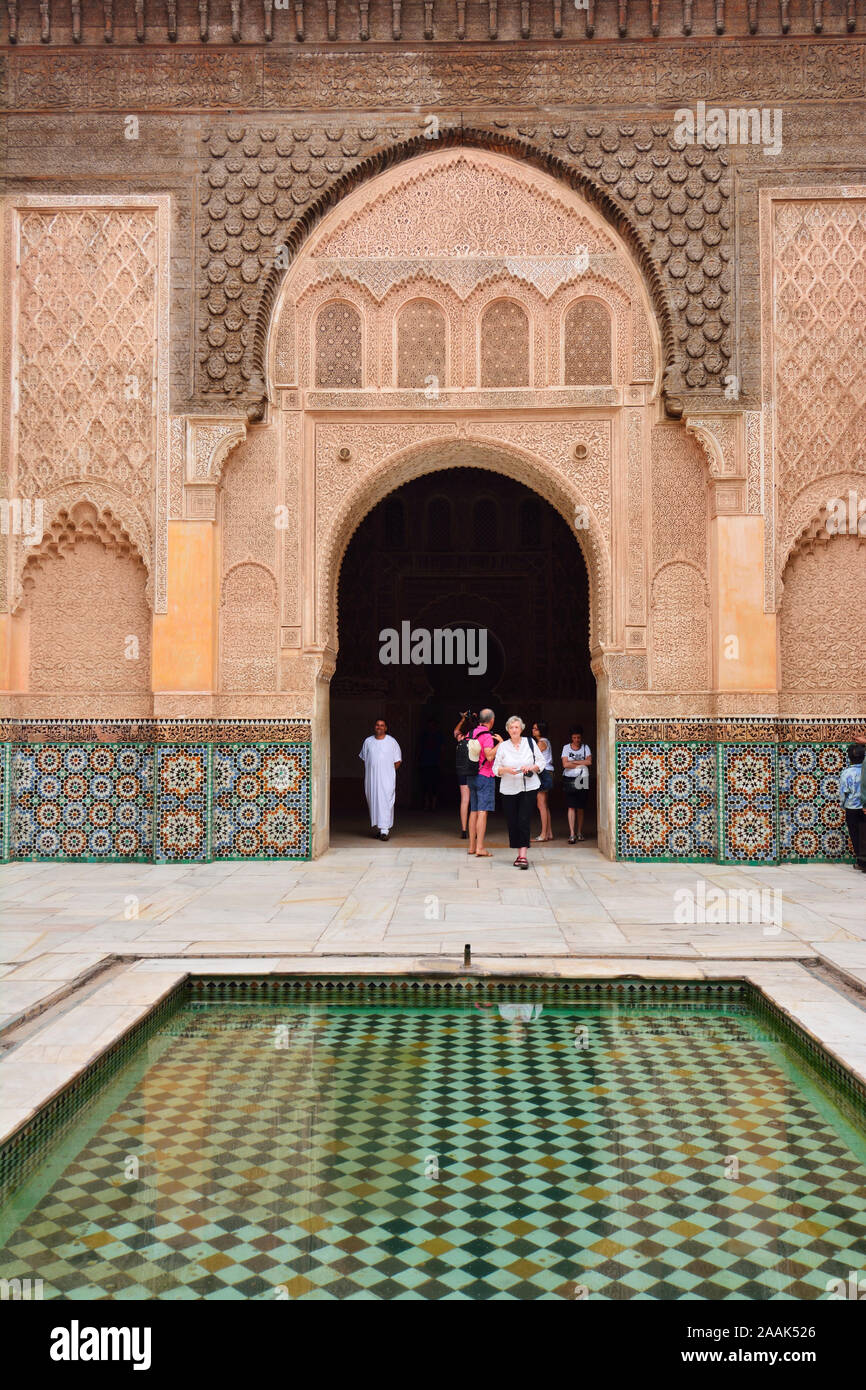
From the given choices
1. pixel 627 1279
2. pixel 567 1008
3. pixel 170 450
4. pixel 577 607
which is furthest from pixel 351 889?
pixel 577 607

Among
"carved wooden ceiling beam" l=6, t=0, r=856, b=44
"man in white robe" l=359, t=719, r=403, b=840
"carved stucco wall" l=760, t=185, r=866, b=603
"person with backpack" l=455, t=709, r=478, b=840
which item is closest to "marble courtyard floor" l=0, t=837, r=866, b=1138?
"person with backpack" l=455, t=709, r=478, b=840

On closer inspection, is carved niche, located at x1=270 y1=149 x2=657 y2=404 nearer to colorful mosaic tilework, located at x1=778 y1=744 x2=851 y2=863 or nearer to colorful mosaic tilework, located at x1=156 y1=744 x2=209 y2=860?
colorful mosaic tilework, located at x1=156 y1=744 x2=209 y2=860

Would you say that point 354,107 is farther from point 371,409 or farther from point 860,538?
point 860,538

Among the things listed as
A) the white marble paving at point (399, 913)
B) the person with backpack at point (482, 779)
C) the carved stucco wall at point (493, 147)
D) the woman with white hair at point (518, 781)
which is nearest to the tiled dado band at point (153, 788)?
the white marble paving at point (399, 913)

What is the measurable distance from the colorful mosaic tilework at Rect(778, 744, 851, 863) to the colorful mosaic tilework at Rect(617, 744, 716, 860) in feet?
1.42

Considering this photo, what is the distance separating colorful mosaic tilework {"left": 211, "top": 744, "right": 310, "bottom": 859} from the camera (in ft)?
21.3

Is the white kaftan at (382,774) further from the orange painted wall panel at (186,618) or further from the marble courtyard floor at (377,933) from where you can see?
the orange painted wall panel at (186,618)

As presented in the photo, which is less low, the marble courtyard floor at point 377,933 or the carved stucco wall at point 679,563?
the carved stucco wall at point 679,563

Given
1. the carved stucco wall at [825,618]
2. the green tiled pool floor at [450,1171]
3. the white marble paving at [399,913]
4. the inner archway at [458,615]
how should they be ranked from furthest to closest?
the inner archway at [458,615] < the carved stucco wall at [825,618] < the white marble paving at [399,913] < the green tiled pool floor at [450,1171]

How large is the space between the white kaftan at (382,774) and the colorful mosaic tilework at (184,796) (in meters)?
1.42

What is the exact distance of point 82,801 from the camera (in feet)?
21.5

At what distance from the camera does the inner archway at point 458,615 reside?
10.3 meters

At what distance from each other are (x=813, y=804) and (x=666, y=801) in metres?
0.87
